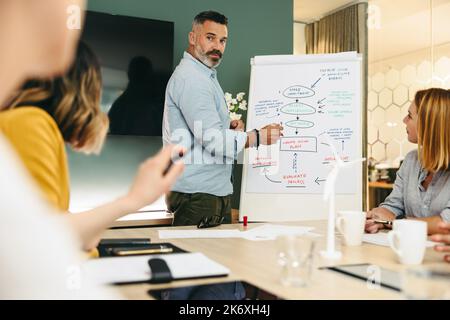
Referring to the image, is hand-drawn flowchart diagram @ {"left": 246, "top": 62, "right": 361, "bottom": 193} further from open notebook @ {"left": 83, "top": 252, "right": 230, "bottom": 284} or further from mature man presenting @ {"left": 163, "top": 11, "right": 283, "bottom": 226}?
open notebook @ {"left": 83, "top": 252, "right": 230, "bottom": 284}

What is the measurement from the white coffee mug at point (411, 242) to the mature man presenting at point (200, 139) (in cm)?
125

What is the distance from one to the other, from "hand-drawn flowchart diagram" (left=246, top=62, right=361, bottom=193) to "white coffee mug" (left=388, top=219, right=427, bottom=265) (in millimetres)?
1634

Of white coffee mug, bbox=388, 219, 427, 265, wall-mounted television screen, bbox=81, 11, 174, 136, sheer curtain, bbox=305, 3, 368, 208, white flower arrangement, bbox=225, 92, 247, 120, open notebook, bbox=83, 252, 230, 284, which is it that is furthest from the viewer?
sheer curtain, bbox=305, 3, 368, 208

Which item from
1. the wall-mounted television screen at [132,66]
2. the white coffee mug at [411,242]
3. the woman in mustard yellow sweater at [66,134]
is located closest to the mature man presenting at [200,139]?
the wall-mounted television screen at [132,66]

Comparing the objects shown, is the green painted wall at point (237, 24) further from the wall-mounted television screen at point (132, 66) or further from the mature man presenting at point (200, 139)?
the mature man presenting at point (200, 139)

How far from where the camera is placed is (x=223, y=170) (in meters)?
2.45

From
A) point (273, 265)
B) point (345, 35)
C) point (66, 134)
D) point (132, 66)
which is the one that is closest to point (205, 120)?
point (132, 66)

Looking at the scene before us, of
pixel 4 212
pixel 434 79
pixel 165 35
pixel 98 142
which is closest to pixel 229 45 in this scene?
pixel 165 35

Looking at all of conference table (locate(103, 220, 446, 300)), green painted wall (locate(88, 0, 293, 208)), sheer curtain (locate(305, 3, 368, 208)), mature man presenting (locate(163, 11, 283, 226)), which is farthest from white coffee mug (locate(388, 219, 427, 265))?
sheer curtain (locate(305, 3, 368, 208))

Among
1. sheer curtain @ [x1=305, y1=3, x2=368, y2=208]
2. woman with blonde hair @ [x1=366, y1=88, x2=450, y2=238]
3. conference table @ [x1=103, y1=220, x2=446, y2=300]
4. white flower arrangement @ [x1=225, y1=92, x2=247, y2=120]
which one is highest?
sheer curtain @ [x1=305, y1=3, x2=368, y2=208]

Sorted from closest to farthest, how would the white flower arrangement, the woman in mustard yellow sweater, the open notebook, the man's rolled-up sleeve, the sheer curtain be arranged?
1. the woman in mustard yellow sweater
2. the open notebook
3. the man's rolled-up sleeve
4. the white flower arrangement
5. the sheer curtain

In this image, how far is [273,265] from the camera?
1004mm

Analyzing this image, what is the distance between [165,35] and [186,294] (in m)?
2.48

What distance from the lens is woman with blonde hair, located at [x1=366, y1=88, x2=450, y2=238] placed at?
1.72 metres
